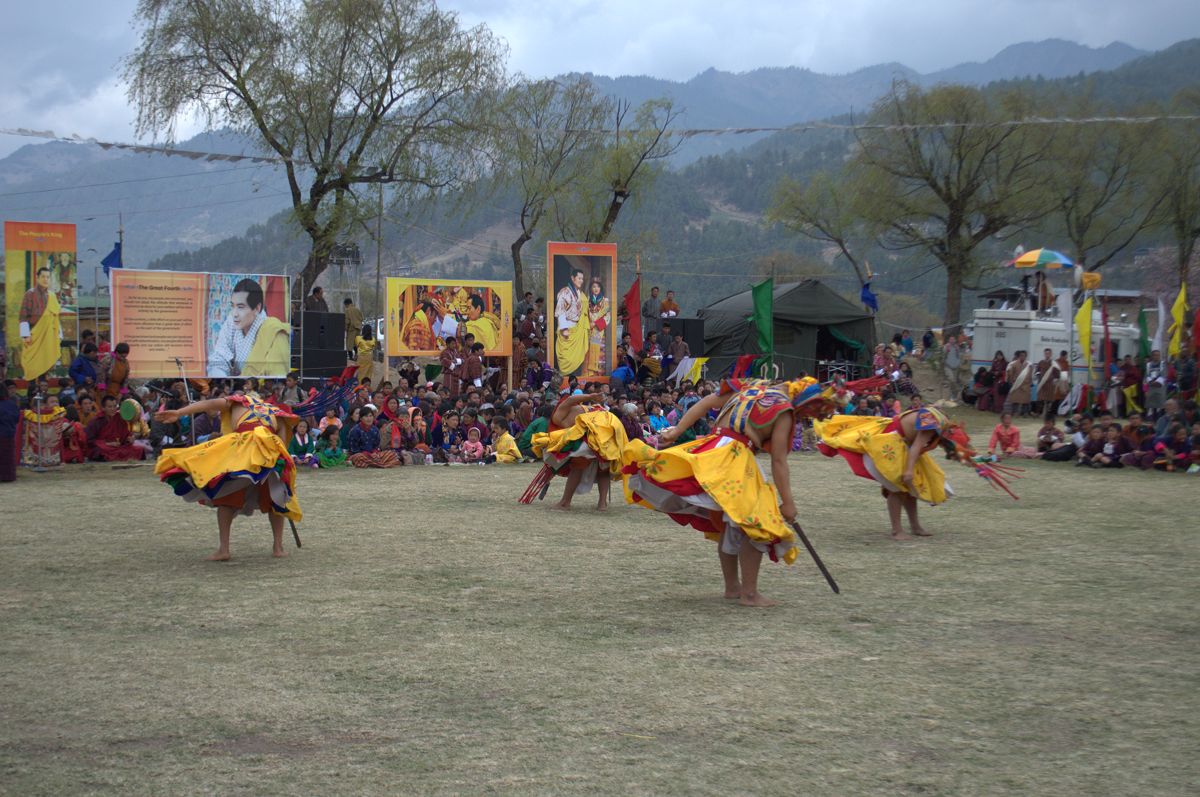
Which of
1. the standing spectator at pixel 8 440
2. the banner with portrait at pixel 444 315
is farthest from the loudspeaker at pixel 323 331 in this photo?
the standing spectator at pixel 8 440

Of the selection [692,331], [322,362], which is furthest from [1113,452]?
[322,362]

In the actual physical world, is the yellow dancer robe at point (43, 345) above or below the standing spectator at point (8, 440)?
above

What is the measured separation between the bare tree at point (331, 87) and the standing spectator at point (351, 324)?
258 cm

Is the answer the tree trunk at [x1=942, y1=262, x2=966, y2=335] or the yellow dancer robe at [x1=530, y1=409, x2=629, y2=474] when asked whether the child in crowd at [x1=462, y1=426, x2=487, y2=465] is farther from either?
the tree trunk at [x1=942, y1=262, x2=966, y2=335]

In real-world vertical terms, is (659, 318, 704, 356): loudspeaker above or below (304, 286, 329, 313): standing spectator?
below

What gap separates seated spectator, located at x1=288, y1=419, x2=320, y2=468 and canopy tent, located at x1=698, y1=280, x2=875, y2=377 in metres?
13.6

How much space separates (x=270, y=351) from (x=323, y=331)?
207 centimetres

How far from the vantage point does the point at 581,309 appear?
24422 mm

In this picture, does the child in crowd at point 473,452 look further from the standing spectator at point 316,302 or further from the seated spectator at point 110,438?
the standing spectator at point 316,302

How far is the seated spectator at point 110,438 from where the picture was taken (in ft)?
57.4

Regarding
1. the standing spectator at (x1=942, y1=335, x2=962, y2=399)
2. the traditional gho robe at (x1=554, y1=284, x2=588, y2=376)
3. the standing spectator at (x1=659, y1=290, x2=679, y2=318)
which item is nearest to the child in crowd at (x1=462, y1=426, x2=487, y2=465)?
the traditional gho robe at (x1=554, y1=284, x2=588, y2=376)

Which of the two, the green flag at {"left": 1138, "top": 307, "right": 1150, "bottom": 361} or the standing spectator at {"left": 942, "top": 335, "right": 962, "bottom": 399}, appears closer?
the green flag at {"left": 1138, "top": 307, "right": 1150, "bottom": 361}

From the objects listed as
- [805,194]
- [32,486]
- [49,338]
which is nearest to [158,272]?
[49,338]

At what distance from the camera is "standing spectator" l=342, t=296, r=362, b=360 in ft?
83.1
